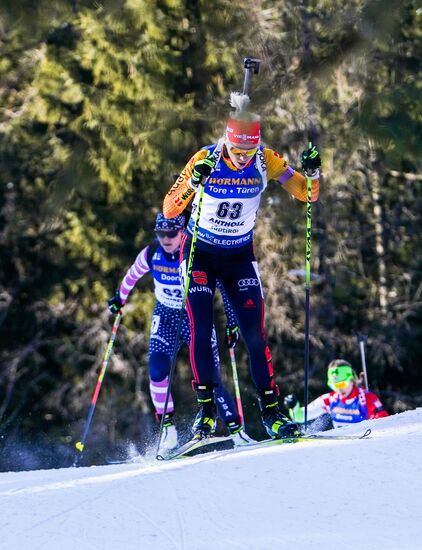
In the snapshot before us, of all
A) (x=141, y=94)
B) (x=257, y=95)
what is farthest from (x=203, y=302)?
(x=141, y=94)

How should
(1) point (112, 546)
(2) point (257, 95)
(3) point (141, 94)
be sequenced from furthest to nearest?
(3) point (141, 94)
(2) point (257, 95)
(1) point (112, 546)

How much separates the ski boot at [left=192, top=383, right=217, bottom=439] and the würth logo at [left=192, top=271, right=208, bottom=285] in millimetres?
624

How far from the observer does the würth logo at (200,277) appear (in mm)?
5973

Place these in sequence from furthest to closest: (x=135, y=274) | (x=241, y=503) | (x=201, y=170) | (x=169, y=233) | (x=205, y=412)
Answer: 1. (x=135, y=274)
2. (x=169, y=233)
3. (x=205, y=412)
4. (x=201, y=170)
5. (x=241, y=503)

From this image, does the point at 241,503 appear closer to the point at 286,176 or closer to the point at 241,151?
the point at 241,151

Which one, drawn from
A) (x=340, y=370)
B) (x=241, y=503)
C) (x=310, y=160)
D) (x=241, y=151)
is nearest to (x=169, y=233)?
(x=310, y=160)

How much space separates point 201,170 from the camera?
5.64 meters

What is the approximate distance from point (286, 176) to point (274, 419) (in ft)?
4.85

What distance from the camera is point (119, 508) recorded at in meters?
4.38

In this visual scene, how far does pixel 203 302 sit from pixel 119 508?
1.83m

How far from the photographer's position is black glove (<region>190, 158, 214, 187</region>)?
5642 millimetres

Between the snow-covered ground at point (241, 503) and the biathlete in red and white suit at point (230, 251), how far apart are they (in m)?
0.68

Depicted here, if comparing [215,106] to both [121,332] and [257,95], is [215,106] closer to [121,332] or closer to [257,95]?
[257,95]

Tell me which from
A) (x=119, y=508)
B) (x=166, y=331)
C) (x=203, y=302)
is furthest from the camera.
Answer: (x=166, y=331)
